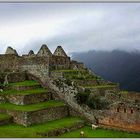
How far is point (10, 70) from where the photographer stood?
Answer: 3953cm

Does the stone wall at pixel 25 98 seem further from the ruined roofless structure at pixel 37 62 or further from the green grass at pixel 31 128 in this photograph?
the ruined roofless structure at pixel 37 62

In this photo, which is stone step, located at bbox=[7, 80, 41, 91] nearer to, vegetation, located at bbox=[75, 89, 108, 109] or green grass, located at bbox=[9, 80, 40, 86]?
green grass, located at bbox=[9, 80, 40, 86]

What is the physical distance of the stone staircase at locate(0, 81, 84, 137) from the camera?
Result: 103 feet

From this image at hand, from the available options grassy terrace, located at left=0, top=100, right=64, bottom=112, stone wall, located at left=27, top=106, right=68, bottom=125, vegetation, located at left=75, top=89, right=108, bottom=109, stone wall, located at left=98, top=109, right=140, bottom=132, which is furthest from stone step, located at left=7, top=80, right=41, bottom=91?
stone wall, located at left=98, top=109, right=140, bottom=132

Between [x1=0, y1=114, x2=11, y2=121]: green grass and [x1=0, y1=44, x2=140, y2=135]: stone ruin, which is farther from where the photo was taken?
[x1=0, y1=44, x2=140, y2=135]: stone ruin

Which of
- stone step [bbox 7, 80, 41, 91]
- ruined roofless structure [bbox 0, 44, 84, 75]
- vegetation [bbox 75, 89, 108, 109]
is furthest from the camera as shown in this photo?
ruined roofless structure [bbox 0, 44, 84, 75]

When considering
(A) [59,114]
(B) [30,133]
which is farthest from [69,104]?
(B) [30,133]

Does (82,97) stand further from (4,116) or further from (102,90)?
(4,116)

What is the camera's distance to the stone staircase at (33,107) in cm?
3139

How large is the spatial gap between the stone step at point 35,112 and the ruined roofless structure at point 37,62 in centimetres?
429

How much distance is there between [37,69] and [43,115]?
642cm

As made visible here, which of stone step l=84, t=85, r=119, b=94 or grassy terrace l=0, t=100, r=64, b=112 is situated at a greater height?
stone step l=84, t=85, r=119, b=94

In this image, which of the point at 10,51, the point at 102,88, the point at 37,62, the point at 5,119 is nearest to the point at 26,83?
the point at 37,62

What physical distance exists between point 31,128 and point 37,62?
872 cm
